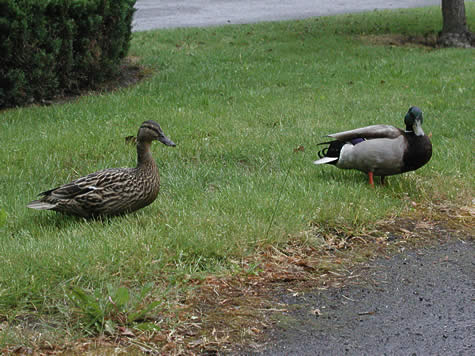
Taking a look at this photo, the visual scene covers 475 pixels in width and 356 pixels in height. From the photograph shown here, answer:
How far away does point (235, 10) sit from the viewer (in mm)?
21250

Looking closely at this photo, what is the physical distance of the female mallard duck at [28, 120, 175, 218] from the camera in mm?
4496

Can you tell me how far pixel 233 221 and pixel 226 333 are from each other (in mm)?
1295

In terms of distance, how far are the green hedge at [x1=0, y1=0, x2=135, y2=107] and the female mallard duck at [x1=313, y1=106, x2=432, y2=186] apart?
5207mm

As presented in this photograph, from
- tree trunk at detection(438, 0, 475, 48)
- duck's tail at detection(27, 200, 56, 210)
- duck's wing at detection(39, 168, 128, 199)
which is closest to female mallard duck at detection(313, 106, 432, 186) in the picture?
duck's wing at detection(39, 168, 128, 199)

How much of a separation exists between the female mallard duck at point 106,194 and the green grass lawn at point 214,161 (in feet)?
0.40

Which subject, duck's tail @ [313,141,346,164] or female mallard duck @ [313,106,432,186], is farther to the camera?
duck's tail @ [313,141,346,164]

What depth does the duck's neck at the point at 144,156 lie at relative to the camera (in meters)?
4.71

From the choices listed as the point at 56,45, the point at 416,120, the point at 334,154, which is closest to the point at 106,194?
the point at 334,154

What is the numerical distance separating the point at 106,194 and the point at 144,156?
46cm

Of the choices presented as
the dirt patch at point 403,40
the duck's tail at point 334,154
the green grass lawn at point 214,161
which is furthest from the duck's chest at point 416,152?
the dirt patch at point 403,40

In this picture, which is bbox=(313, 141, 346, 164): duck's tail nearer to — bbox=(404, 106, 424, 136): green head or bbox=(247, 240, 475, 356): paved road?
bbox=(404, 106, 424, 136): green head

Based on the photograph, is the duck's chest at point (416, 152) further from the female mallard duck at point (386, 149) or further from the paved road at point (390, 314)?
the paved road at point (390, 314)

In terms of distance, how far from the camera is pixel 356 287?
12.6 feet

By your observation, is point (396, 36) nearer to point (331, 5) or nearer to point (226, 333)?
point (331, 5)
